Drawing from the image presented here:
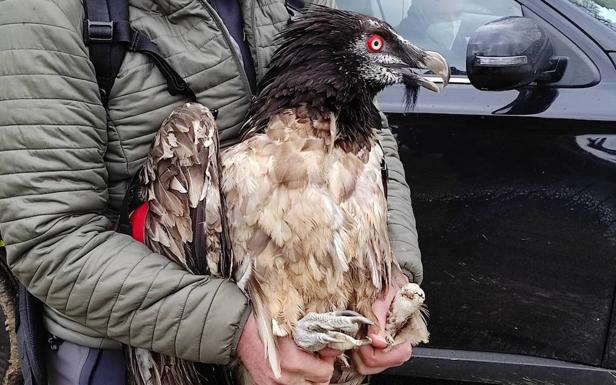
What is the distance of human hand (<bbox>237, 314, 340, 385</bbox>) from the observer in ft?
6.08

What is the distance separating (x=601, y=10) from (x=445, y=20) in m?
0.71

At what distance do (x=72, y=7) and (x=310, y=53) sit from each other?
0.77m

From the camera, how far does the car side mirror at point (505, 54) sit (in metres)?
3.01

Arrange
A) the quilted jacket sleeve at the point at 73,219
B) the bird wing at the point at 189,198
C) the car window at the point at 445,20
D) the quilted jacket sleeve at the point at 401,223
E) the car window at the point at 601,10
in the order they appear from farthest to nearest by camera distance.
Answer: the car window at the point at 445,20 < the car window at the point at 601,10 < the quilted jacket sleeve at the point at 401,223 < the bird wing at the point at 189,198 < the quilted jacket sleeve at the point at 73,219

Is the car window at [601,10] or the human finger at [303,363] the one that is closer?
the human finger at [303,363]

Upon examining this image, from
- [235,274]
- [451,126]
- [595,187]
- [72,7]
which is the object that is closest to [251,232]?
[235,274]

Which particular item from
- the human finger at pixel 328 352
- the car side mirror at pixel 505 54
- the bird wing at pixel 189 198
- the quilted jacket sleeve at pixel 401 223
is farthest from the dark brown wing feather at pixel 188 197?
the car side mirror at pixel 505 54

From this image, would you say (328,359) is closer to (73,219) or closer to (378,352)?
(378,352)

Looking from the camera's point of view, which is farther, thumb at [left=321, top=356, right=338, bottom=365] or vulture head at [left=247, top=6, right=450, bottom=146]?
vulture head at [left=247, top=6, right=450, bottom=146]

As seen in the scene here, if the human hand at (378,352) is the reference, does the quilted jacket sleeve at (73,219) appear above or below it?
above

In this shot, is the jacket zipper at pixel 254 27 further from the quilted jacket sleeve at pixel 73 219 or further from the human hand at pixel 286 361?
the human hand at pixel 286 361

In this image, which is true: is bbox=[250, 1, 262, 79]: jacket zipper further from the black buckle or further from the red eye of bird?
the black buckle

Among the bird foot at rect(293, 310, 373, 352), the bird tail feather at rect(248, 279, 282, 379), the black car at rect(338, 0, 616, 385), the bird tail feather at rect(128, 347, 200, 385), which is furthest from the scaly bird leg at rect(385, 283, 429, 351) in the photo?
the black car at rect(338, 0, 616, 385)

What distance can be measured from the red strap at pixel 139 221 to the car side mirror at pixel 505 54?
5.42 ft
